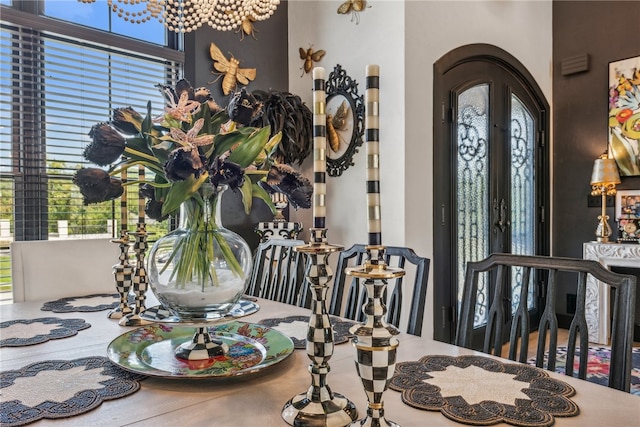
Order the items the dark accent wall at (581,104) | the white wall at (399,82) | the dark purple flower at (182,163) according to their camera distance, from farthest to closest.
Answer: the dark accent wall at (581,104) < the white wall at (399,82) < the dark purple flower at (182,163)

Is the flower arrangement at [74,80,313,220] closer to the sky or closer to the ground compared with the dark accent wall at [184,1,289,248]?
closer to the ground

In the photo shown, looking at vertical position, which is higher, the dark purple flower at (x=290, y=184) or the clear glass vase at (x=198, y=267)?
the dark purple flower at (x=290, y=184)

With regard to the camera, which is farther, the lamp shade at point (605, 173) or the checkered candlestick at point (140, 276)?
the lamp shade at point (605, 173)

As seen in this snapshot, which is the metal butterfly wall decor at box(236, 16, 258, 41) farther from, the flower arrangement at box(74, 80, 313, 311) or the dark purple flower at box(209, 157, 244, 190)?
the dark purple flower at box(209, 157, 244, 190)

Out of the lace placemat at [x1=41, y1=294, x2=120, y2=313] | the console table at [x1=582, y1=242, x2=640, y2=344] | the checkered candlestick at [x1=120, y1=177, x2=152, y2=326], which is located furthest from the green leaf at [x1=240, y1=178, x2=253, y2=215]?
the console table at [x1=582, y1=242, x2=640, y2=344]

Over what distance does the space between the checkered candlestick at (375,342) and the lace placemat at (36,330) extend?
42.9 inches

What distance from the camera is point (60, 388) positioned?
977 mm

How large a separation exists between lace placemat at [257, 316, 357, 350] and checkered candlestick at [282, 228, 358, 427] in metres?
0.46

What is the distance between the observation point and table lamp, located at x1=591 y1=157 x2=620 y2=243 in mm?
3533

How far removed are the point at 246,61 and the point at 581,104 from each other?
2832mm

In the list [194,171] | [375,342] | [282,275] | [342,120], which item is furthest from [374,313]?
[342,120]

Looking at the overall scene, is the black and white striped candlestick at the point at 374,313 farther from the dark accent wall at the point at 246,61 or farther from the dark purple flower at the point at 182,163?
the dark accent wall at the point at 246,61

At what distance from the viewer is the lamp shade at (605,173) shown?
3527mm

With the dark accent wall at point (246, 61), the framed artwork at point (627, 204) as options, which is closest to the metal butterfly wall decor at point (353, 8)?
the dark accent wall at point (246, 61)
